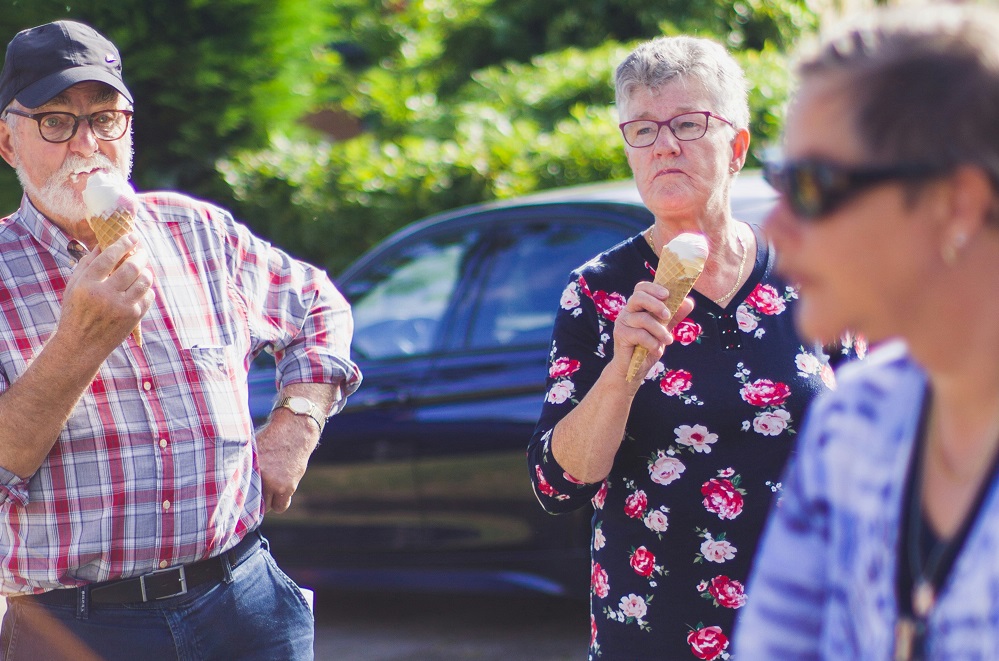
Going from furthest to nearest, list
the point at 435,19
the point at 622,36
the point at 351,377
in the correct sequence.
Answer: the point at 435,19 → the point at 622,36 → the point at 351,377

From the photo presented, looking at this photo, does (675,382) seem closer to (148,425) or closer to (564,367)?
(564,367)

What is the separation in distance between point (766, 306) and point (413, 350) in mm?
2957

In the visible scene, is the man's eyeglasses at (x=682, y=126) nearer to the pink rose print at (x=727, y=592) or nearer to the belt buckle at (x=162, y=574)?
the pink rose print at (x=727, y=592)

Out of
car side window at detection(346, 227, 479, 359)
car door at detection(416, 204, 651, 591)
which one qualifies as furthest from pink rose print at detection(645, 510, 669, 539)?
car side window at detection(346, 227, 479, 359)

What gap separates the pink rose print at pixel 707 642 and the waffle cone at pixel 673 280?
0.55 m

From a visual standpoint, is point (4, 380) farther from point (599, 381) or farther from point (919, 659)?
point (919, 659)

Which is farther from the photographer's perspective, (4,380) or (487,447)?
(487,447)

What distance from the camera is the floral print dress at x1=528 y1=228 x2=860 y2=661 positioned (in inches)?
95.5

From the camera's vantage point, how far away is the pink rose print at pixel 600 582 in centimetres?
251

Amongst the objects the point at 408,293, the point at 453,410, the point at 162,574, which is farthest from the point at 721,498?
the point at 408,293

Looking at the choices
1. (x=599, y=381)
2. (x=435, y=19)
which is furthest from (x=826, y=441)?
(x=435, y=19)

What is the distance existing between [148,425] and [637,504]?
1.02 metres

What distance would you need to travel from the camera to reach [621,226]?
15.7 ft

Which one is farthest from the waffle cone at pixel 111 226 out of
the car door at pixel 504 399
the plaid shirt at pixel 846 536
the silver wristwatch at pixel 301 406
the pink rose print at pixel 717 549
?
the car door at pixel 504 399
